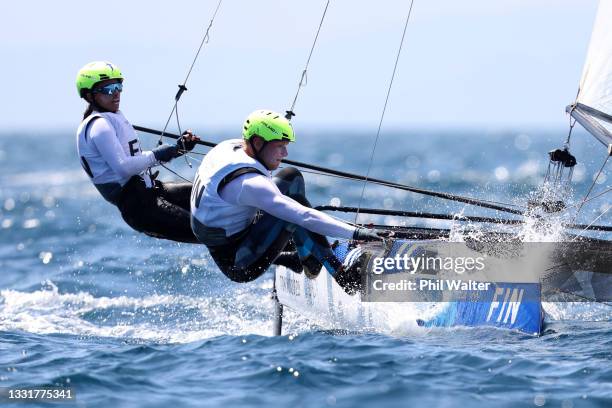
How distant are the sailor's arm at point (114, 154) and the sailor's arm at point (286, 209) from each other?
84cm

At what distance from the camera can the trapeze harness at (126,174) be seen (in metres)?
5.49

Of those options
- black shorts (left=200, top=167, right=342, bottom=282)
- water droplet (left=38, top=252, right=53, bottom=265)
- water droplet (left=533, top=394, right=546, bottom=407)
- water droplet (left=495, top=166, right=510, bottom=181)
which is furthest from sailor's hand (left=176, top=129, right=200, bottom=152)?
water droplet (left=495, top=166, right=510, bottom=181)

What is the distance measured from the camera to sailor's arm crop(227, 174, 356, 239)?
4.86m

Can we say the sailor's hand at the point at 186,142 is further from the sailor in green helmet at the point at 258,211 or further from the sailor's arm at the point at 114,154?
the sailor in green helmet at the point at 258,211

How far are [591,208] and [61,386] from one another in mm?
7314

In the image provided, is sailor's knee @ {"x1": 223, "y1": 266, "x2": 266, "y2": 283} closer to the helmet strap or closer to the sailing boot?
the sailing boot

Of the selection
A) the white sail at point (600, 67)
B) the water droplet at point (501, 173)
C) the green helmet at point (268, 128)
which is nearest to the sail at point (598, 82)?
the white sail at point (600, 67)

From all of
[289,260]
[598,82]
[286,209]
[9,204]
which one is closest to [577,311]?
[598,82]

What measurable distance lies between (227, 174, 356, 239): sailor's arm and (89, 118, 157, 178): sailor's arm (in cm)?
84

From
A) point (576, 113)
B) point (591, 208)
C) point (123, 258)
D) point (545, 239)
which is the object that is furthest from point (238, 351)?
point (591, 208)

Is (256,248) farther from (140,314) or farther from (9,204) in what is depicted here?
(9,204)

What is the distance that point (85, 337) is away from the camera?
587 centimetres

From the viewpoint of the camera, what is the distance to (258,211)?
17.4 feet

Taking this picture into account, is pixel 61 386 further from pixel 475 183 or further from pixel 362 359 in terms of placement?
pixel 475 183
